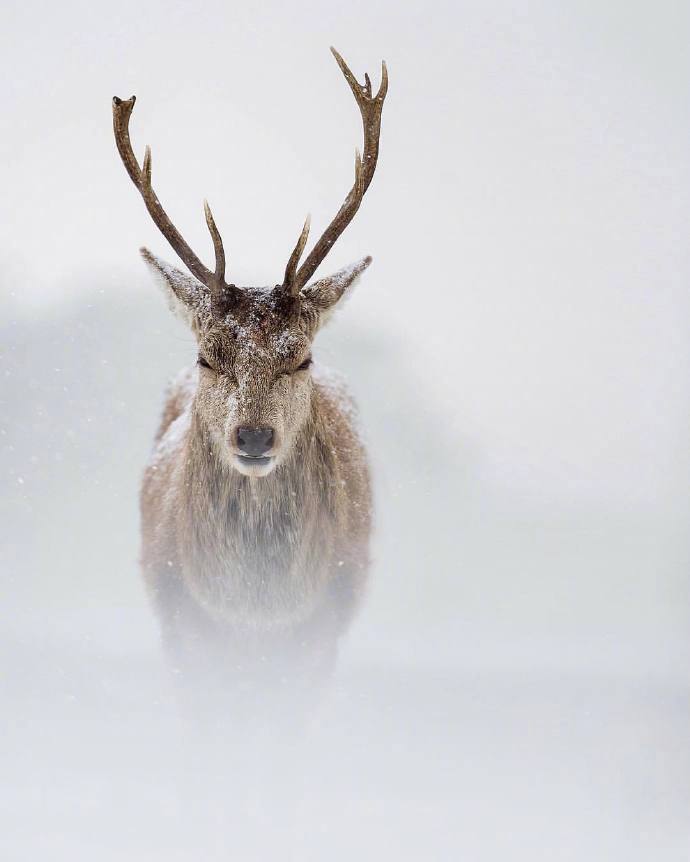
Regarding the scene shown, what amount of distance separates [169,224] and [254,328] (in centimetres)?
73

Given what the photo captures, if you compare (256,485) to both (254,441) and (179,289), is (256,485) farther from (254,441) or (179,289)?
(179,289)

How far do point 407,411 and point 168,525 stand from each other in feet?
14.2

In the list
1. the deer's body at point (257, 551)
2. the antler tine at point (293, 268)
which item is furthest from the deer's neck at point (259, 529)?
the antler tine at point (293, 268)

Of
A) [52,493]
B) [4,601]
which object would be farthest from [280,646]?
[52,493]

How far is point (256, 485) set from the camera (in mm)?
4375

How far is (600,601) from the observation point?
7777mm

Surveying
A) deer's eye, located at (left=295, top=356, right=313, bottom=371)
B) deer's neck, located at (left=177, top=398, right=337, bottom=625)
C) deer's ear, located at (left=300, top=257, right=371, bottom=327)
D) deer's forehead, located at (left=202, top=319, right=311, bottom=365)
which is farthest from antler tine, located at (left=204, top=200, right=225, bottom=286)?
deer's neck, located at (left=177, top=398, right=337, bottom=625)

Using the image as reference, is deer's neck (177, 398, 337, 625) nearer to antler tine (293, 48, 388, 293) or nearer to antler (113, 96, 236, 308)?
antler (113, 96, 236, 308)

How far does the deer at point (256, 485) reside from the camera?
4016 mm

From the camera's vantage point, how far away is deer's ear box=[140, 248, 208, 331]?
4316mm

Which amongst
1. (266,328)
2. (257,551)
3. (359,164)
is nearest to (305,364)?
(266,328)

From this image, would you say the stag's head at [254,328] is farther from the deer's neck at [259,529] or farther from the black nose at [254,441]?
the deer's neck at [259,529]

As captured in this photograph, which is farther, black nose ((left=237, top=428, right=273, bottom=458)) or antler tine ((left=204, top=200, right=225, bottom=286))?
antler tine ((left=204, top=200, right=225, bottom=286))

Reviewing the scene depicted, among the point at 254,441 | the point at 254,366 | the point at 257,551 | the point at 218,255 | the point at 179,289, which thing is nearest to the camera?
the point at 254,441
